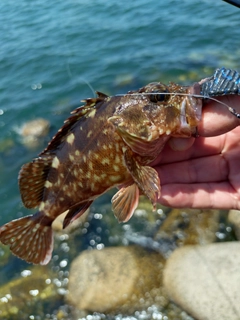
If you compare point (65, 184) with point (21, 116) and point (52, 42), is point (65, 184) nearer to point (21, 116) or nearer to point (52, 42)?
point (21, 116)

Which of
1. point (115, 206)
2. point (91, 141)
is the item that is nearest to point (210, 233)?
point (115, 206)

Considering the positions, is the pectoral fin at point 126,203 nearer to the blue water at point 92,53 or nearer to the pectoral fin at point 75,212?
the pectoral fin at point 75,212

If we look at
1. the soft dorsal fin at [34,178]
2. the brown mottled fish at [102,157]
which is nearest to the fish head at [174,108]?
the brown mottled fish at [102,157]

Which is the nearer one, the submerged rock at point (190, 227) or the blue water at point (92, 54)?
the submerged rock at point (190, 227)

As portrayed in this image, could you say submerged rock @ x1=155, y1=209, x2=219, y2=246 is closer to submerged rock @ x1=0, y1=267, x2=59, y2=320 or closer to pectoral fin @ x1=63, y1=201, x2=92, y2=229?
submerged rock @ x1=0, y1=267, x2=59, y2=320

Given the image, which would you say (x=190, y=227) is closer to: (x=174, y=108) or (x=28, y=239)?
(x=28, y=239)

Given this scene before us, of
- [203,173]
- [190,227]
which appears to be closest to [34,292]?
[190,227]
